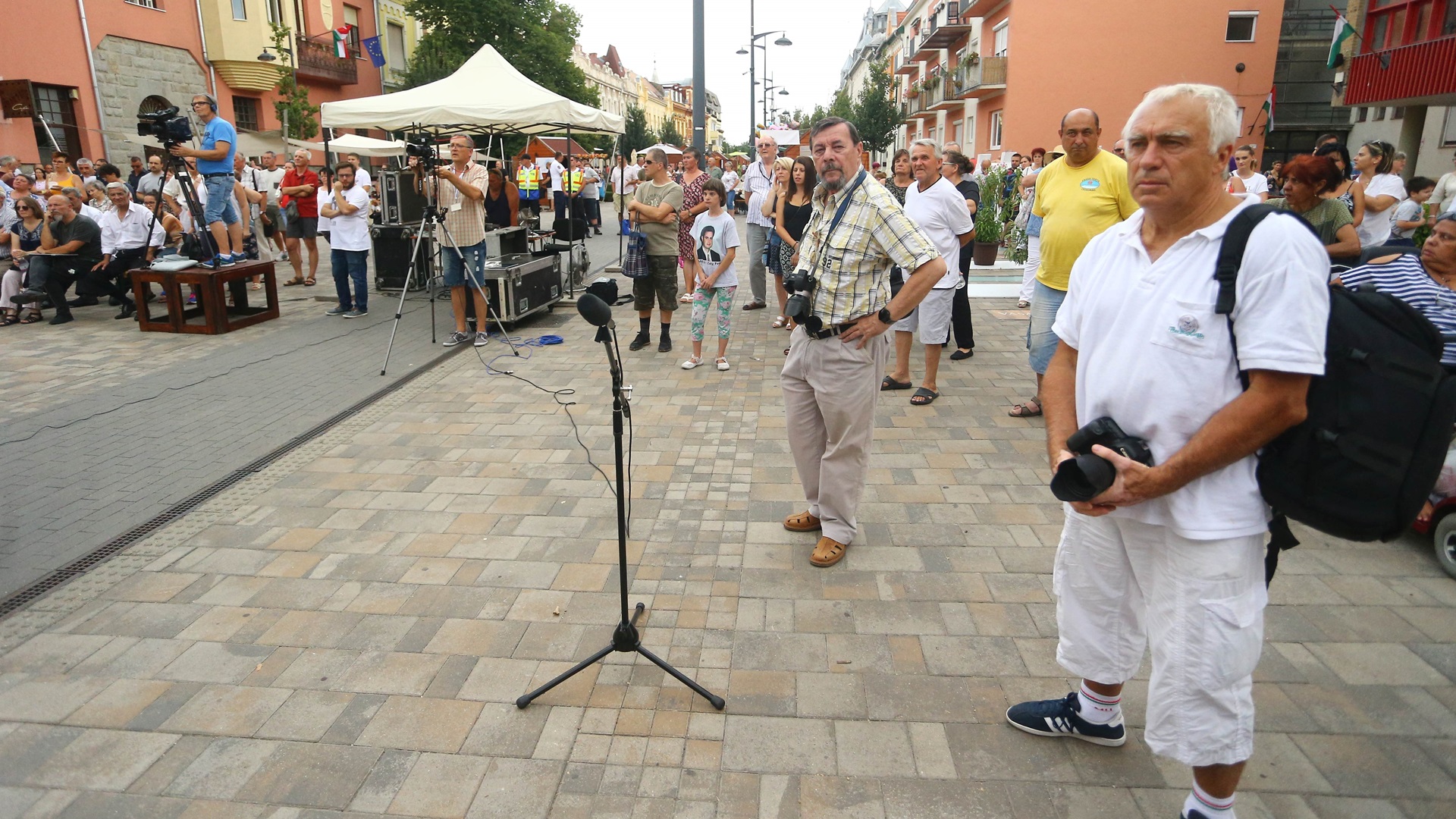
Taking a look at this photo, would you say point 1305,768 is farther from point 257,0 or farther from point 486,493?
point 257,0

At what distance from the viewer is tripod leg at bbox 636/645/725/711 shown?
2.83m

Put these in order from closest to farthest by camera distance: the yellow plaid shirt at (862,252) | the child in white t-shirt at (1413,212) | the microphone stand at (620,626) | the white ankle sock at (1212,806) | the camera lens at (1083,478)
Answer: the camera lens at (1083,478) → the white ankle sock at (1212,806) → the microphone stand at (620,626) → the yellow plaid shirt at (862,252) → the child in white t-shirt at (1413,212)

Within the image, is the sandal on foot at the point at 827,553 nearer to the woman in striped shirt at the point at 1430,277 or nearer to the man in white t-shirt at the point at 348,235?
the woman in striped shirt at the point at 1430,277

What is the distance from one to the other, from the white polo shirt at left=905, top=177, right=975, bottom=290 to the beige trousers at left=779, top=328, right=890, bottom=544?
289 centimetres

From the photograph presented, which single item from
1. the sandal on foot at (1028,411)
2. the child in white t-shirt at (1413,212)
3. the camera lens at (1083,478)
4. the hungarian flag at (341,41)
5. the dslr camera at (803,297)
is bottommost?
the sandal on foot at (1028,411)

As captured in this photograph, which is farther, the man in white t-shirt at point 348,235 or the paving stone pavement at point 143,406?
the man in white t-shirt at point 348,235

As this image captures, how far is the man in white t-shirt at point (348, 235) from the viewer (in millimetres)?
9586

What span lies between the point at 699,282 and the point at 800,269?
12.6 ft

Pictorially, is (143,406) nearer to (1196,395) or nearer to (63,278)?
(63,278)

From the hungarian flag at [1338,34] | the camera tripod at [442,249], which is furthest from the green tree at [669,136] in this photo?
the camera tripod at [442,249]

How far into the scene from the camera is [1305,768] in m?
2.49

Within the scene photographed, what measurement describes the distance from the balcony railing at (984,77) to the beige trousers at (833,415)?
93.1ft

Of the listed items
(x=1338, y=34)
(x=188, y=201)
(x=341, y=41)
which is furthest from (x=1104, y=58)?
(x=188, y=201)

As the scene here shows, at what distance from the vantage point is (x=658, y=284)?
8297 mm
